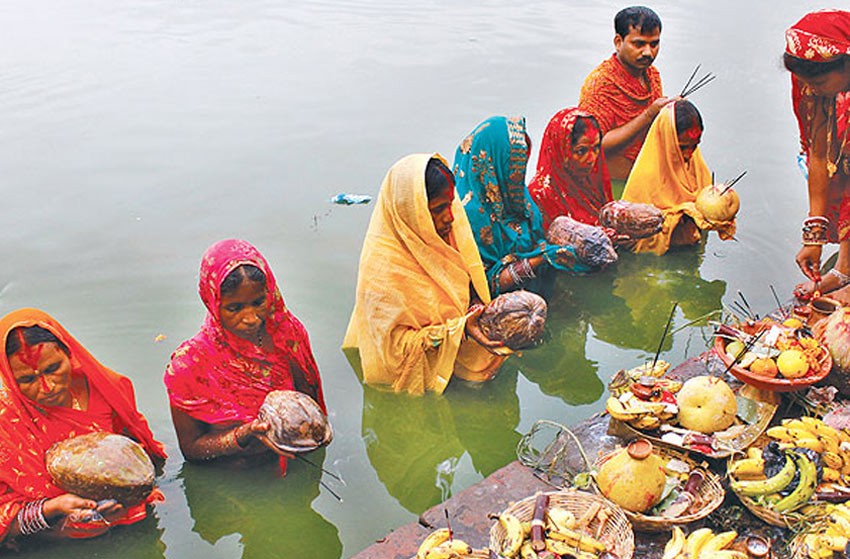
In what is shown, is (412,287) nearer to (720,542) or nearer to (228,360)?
(228,360)

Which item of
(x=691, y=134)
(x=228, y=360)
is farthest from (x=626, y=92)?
(x=228, y=360)

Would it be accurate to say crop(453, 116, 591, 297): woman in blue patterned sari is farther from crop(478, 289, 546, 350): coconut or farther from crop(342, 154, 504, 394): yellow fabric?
crop(478, 289, 546, 350): coconut

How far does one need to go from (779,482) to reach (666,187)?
3431 millimetres

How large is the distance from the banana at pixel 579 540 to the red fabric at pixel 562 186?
315 centimetres

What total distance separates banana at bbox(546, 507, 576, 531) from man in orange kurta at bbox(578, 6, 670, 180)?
4.37 metres

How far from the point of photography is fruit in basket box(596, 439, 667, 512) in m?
3.26

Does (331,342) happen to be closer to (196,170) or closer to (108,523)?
(108,523)

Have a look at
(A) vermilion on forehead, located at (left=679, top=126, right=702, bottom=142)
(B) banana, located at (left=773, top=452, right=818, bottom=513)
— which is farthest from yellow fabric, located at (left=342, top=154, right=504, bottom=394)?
(A) vermilion on forehead, located at (left=679, top=126, right=702, bottom=142)

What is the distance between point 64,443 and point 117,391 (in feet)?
1.13

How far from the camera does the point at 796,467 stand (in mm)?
3324

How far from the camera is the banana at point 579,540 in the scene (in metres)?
3.03

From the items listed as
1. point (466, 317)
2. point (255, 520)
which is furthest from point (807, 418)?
point (255, 520)

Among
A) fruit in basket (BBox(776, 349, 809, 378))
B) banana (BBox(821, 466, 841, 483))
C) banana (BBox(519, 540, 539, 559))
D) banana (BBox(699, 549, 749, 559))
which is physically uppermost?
fruit in basket (BBox(776, 349, 809, 378))

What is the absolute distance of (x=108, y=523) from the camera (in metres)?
3.49
